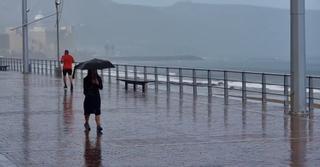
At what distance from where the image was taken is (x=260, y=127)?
56.3ft

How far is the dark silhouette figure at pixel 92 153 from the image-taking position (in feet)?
39.5

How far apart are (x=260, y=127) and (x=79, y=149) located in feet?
16.5

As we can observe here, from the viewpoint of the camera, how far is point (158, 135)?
15.6 metres

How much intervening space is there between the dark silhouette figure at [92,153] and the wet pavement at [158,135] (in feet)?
0.05

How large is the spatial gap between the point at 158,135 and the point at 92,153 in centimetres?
271

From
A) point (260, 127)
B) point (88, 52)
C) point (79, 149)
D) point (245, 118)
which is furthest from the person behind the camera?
point (88, 52)

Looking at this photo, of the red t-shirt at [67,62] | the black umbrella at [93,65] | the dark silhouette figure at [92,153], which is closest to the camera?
the dark silhouette figure at [92,153]

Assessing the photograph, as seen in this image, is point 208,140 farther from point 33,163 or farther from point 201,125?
point 33,163

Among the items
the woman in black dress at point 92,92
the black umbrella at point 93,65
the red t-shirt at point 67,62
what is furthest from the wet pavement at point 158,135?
the red t-shirt at point 67,62

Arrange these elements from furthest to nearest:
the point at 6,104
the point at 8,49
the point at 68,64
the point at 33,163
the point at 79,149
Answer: the point at 8,49 < the point at 68,64 < the point at 6,104 < the point at 79,149 < the point at 33,163

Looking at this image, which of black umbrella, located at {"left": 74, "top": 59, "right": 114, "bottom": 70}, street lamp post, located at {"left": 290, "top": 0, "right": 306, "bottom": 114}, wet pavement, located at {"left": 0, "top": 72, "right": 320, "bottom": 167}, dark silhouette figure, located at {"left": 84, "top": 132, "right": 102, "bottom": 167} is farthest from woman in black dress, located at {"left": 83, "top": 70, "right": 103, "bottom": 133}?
street lamp post, located at {"left": 290, "top": 0, "right": 306, "bottom": 114}

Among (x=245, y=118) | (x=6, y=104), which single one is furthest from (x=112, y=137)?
(x=6, y=104)

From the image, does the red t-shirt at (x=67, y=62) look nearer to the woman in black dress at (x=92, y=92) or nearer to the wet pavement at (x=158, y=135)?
the wet pavement at (x=158, y=135)

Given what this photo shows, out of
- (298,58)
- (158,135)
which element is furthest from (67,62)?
(158,135)
